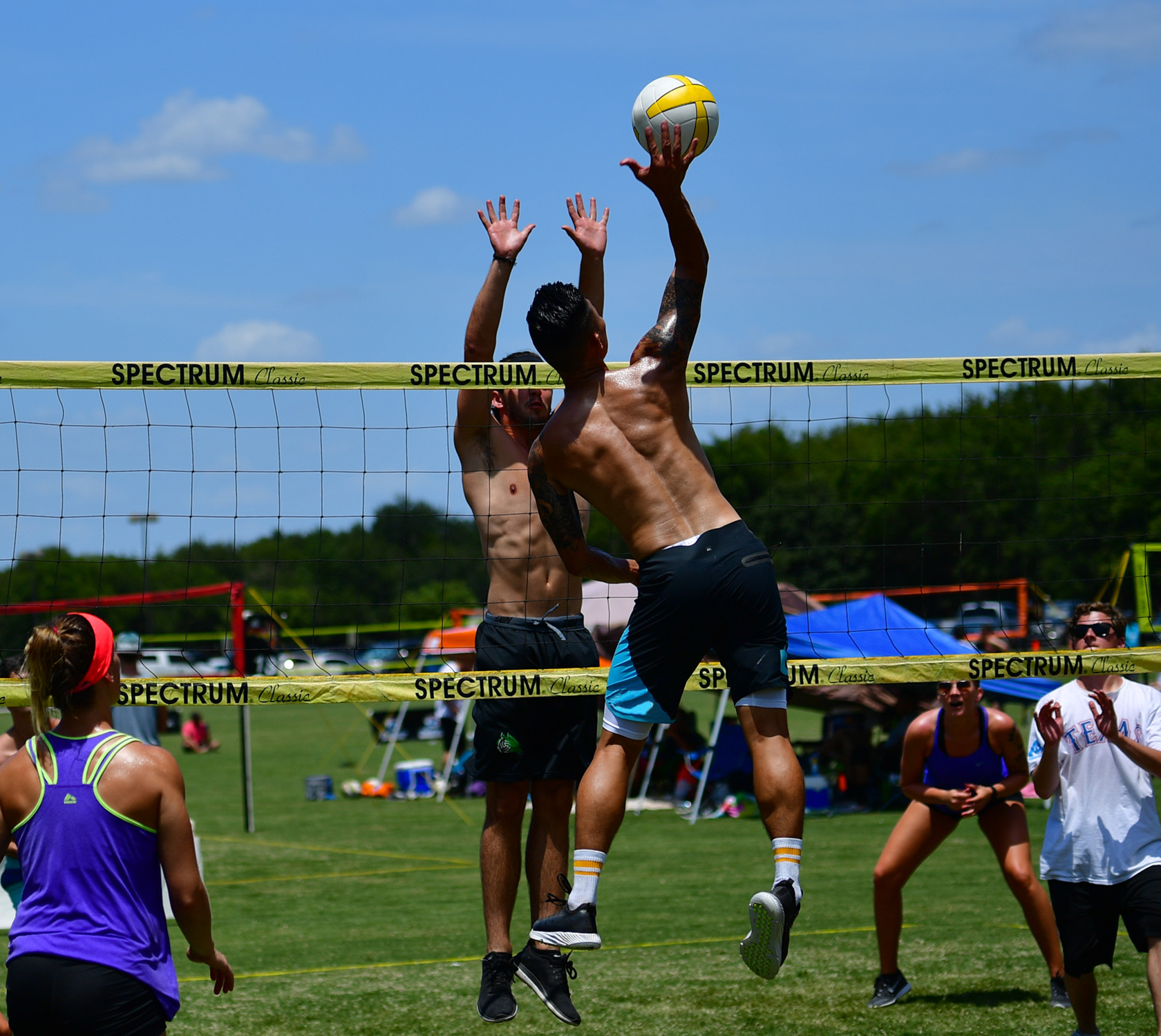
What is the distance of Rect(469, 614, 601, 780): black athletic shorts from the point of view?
605 cm

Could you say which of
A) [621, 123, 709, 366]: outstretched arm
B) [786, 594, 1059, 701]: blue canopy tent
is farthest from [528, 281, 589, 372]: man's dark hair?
[786, 594, 1059, 701]: blue canopy tent

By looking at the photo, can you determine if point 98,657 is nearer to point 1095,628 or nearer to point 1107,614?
point 1095,628

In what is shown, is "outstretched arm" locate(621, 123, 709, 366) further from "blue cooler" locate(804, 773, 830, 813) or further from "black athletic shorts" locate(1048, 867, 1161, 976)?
"blue cooler" locate(804, 773, 830, 813)

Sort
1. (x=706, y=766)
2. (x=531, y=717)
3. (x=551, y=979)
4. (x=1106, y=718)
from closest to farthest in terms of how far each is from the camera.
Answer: (x=551, y=979) < (x=531, y=717) < (x=1106, y=718) < (x=706, y=766)

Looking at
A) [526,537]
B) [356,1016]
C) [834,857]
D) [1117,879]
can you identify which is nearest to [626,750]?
[526,537]

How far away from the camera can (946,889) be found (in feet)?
40.4

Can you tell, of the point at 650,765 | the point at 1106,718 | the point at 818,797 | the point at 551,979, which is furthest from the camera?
the point at 650,765

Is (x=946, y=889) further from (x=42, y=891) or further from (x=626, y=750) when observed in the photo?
(x=42, y=891)

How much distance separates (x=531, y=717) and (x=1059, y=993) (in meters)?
4.14

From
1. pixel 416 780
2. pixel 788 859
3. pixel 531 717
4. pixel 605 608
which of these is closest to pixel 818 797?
pixel 605 608

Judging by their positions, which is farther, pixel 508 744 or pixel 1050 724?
pixel 1050 724

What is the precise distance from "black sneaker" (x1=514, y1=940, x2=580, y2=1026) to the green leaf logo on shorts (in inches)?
35.8

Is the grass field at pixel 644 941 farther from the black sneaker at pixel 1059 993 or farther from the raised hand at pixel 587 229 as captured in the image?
the raised hand at pixel 587 229

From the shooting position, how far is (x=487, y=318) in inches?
239
